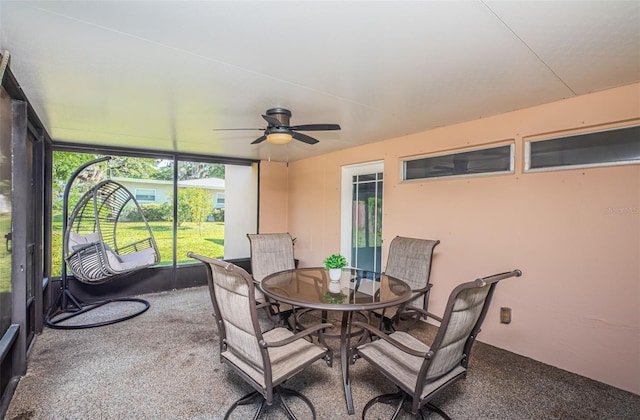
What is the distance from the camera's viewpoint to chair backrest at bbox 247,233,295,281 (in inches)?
130

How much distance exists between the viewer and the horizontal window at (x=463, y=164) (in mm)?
2877

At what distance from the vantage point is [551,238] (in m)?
2.52

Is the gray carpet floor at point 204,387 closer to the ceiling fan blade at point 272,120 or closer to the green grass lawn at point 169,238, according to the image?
the green grass lawn at point 169,238

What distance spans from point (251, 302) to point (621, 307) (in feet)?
8.88

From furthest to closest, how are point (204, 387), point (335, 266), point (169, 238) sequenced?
point (169, 238), point (335, 266), point (204, 387)

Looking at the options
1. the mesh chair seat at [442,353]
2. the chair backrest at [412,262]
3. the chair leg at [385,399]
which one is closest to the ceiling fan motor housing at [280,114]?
the chair backrest at [412,262]

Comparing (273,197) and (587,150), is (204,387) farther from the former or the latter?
(273,197)

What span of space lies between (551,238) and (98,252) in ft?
15.1

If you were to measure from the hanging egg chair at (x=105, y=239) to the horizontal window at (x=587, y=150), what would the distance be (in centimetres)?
451

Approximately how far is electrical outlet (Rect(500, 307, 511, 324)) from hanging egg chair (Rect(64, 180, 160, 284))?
4105 millimetres

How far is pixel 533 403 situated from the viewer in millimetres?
2047

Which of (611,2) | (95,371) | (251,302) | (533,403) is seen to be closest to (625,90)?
(611,2)

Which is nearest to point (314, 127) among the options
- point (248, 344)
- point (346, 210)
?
point (248, 344)

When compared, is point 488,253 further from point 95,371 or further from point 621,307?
point 95,371
